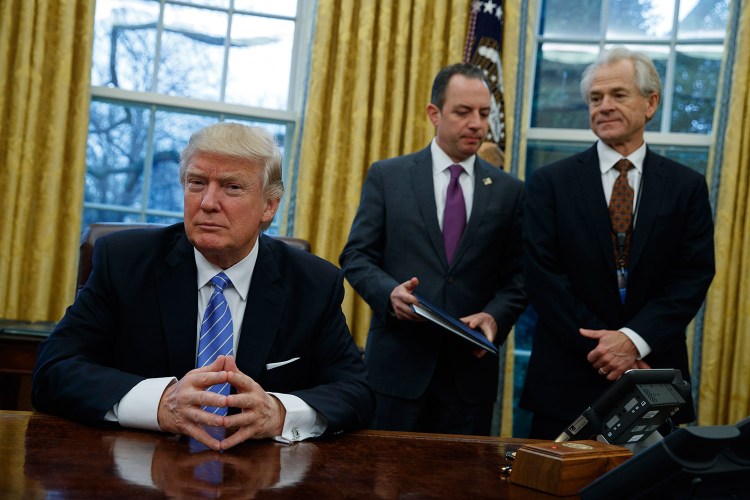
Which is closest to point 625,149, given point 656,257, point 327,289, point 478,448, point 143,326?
point 656,257

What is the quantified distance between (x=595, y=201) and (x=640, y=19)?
253cm

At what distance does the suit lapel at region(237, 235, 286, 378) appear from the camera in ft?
6.47

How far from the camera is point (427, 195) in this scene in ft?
10.4

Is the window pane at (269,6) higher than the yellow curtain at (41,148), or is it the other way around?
the window pane at (269,6)

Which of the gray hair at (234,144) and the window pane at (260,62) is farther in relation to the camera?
the window pane at (260,62)

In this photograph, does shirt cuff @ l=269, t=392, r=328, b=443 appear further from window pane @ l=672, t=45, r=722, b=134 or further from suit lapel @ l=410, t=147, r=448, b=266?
window pane @ l=672, t=45, r=722, b=134

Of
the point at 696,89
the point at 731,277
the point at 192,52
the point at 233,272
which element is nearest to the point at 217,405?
the point at 233,272

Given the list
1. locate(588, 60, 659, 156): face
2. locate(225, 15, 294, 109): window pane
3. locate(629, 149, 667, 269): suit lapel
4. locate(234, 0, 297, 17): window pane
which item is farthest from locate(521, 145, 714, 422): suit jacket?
locate(234, 0, 297, 17): window pane

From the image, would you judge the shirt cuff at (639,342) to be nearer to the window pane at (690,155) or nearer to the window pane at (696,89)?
the window pane at (690,155)

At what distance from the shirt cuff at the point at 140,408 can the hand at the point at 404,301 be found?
1.22m

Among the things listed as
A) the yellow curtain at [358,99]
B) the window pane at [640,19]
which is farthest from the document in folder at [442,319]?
the window pane at [640,19]

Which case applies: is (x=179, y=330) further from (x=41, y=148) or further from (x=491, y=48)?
(x=491, y=48)

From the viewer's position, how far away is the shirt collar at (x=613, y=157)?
3.03 meters

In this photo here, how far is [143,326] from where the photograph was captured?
199cm
